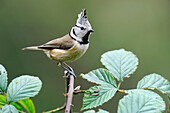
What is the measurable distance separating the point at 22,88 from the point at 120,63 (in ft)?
1.37

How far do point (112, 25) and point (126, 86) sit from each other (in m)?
1.41

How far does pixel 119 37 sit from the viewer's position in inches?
217

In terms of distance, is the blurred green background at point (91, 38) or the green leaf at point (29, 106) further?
the blurred green background at point (91, 38)

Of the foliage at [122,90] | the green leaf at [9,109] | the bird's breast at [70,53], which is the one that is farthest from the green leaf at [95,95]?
the bird's breast at [70,53]

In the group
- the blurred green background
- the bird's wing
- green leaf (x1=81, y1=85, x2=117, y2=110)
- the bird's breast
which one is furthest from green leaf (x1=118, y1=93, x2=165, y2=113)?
the blurred green background

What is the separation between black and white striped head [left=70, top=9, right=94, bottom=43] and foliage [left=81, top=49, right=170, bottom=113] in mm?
285

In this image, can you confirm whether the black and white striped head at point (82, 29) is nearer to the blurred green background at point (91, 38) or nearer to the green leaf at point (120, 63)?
the green leaf at point (120, 63)

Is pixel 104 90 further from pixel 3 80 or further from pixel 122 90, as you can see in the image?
pixel 3 80

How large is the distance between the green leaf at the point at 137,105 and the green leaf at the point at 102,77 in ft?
0.74

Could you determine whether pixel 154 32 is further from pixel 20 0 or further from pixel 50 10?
pixel 20 0

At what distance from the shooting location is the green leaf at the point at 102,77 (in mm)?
950

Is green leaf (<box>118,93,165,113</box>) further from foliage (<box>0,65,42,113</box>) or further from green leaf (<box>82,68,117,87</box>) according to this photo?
foliage (<box>0,65,42,113</box>)

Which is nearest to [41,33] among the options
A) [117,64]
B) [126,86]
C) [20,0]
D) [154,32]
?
[20,0]

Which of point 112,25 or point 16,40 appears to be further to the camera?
point 112,25
